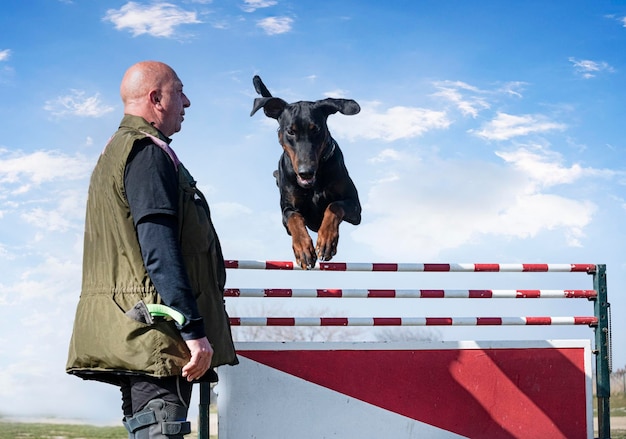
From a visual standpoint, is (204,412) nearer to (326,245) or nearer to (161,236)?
(326,245)

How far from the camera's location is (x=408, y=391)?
13.9 ft

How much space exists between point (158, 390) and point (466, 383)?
8.51 feet

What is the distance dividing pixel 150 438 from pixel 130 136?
31.4 inches

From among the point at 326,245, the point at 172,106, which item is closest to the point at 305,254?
the point at 326,245

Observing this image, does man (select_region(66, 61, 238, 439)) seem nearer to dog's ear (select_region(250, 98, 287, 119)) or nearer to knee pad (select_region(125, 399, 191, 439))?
knee pad (select_region(125, 399, 191, 439))

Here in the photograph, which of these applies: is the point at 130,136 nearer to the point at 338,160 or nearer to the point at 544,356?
the point at 338,160

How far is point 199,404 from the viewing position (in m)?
3.93

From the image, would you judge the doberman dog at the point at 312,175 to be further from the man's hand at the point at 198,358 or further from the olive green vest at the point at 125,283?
the man's hand at the point at 198,358

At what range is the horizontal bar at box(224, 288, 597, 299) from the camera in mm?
3998

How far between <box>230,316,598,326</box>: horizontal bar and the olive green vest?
1691 millimetres

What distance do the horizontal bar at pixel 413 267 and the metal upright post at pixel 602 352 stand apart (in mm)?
90

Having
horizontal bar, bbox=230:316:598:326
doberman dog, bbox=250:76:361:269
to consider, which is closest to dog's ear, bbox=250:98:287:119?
doberman dog, bbox=250:76:361:269

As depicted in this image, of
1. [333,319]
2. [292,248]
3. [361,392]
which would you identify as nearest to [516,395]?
[361,392]

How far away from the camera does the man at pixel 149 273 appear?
78.6 inches
